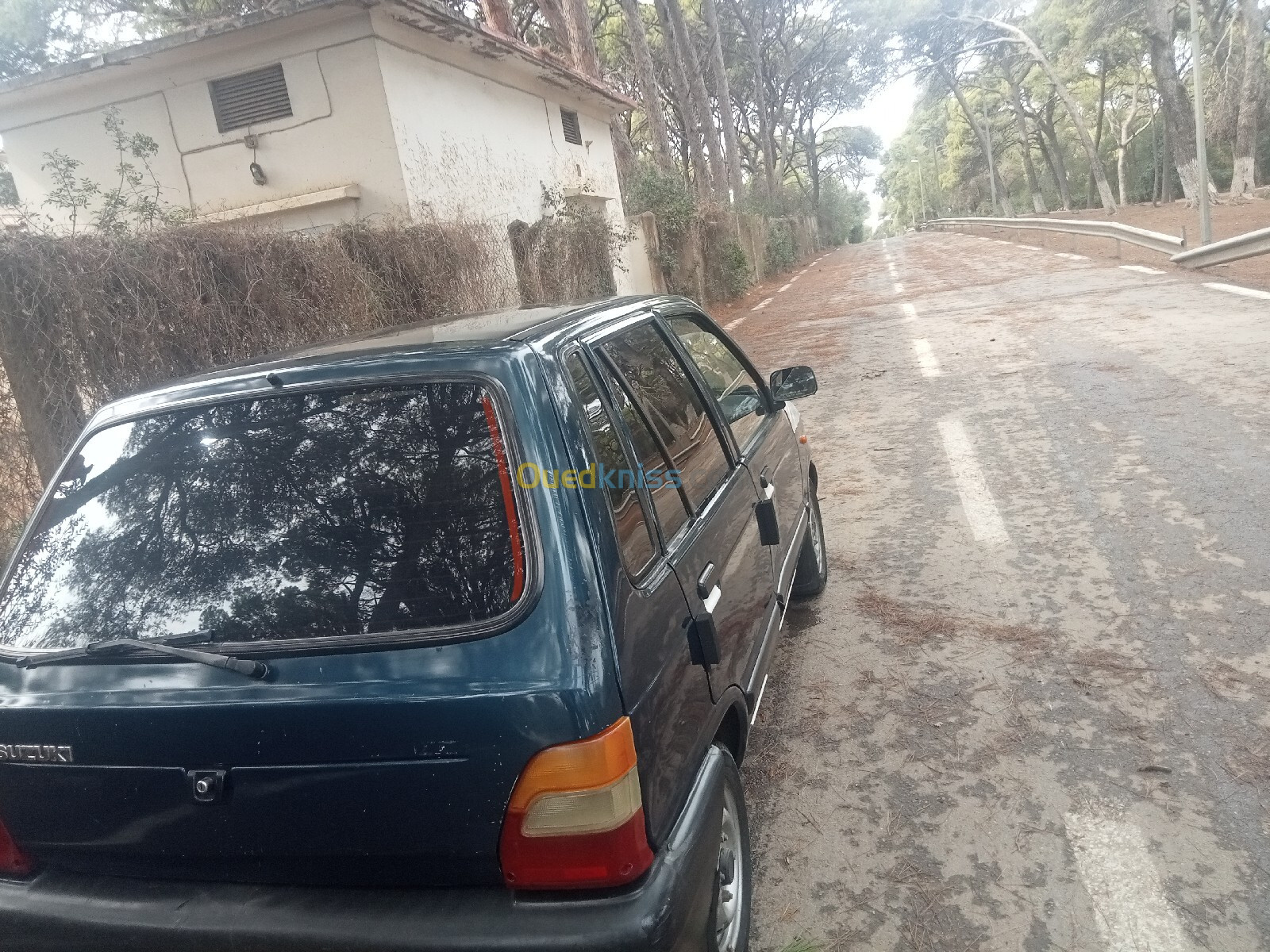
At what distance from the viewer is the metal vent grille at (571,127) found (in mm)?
15477

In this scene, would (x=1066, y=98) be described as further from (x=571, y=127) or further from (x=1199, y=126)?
(x=571, y=127)

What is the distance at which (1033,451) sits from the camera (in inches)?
247

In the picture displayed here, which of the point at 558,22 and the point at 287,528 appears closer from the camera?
the point at 287,528

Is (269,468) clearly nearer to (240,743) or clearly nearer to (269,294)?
(240,743)

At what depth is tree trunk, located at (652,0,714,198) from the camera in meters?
24.2

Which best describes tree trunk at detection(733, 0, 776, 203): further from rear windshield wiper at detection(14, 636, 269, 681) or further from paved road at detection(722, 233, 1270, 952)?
rear windshield wiper at detection(14, 636, 269, 681)

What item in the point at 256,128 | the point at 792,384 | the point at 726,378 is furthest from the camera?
the point at 256,128

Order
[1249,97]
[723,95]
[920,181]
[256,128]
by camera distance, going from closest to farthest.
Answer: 1. [256,128]
2. [1249,97]
3. [723,95]
4. [920,181]

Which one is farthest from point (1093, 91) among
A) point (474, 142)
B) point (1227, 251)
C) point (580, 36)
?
point (474, 142)

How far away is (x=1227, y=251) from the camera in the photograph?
40.8ft

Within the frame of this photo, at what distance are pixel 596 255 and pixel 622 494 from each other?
39.6 ft

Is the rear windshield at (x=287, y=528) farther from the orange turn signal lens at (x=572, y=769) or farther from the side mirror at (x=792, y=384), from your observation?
the side mirror at (x=792, y=384)

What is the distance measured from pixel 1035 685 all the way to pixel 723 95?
28078mm

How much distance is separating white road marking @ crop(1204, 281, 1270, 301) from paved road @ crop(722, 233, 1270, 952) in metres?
3.48
